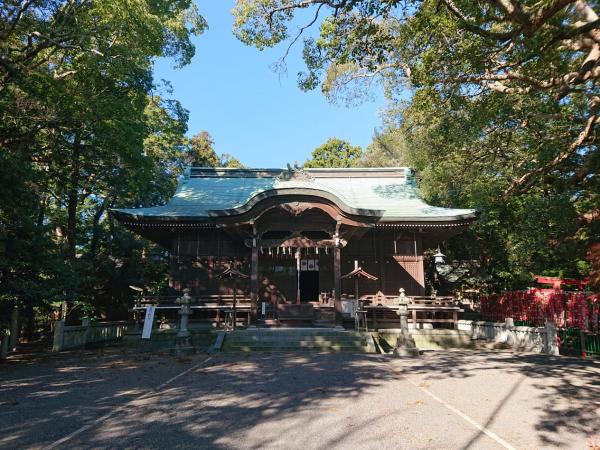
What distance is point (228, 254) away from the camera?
15422mm

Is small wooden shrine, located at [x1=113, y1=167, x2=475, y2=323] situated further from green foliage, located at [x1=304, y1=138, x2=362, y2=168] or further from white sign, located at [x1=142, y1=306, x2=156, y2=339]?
green foliage, located at [x1=304, y1=138, x2=362, y2=168]

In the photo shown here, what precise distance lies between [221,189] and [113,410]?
14.4 metres

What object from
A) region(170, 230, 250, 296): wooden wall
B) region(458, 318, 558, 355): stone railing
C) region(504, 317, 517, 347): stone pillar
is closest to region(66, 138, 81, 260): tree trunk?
region(170, 230, 250, 296): wooden wall

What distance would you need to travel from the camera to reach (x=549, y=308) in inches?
506

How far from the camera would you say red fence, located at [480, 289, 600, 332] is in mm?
11328

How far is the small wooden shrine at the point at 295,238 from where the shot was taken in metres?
13.1

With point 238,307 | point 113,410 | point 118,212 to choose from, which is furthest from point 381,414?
point 118,212

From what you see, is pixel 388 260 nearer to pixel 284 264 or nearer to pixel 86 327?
pixel 284 264

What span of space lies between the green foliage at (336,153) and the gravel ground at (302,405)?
110 feet

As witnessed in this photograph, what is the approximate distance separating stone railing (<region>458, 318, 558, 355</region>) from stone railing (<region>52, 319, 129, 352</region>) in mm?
13456

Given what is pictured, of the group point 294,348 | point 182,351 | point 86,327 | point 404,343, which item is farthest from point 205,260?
point 404,343

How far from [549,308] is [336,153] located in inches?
1214

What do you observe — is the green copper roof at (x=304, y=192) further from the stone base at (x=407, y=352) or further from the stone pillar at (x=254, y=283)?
the stone base at (x=407, y=352)

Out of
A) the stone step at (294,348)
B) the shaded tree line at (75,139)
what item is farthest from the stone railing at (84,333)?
the stone step at (294,348)
